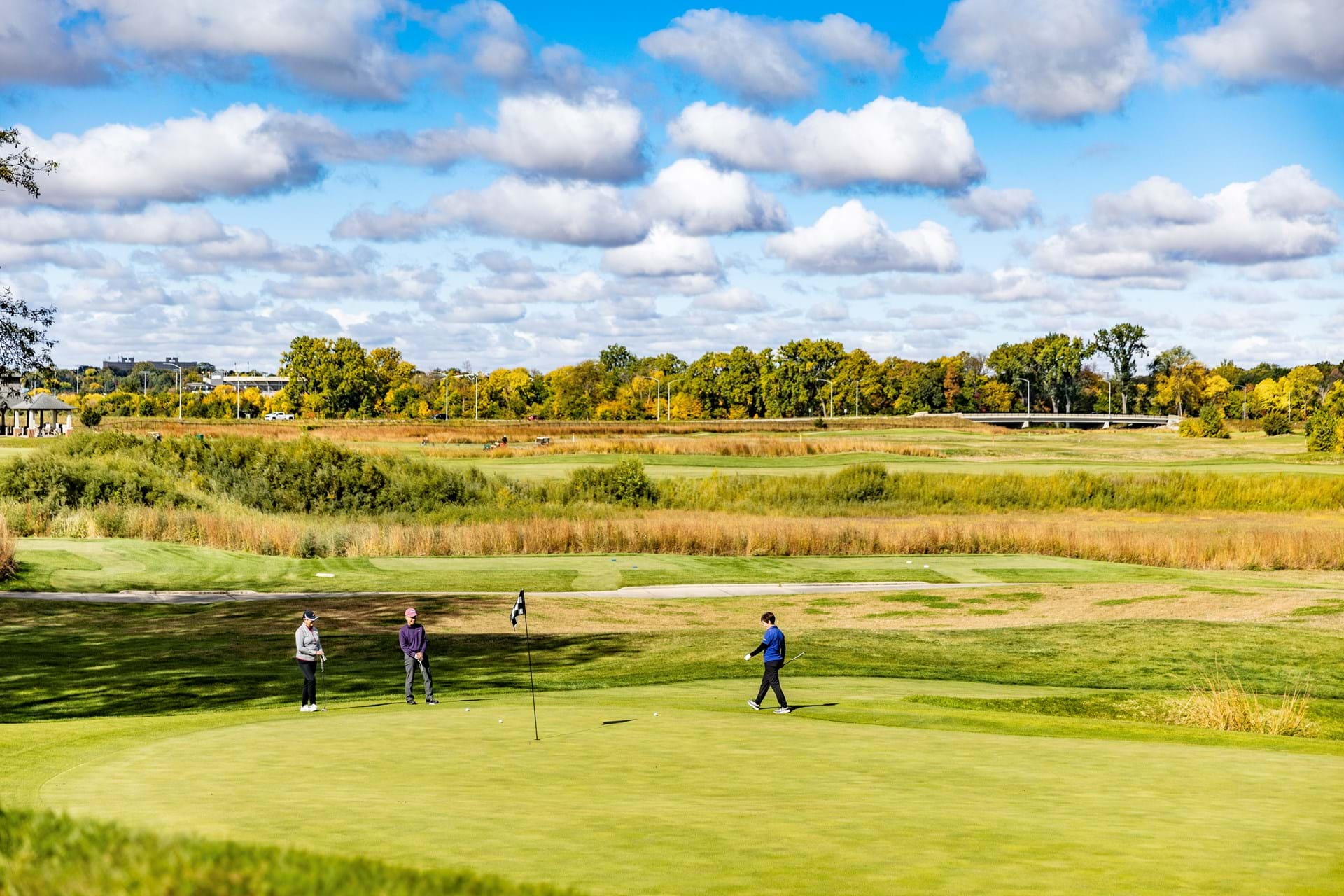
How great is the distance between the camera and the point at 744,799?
34.0 ft

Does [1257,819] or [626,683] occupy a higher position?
[1257,819]

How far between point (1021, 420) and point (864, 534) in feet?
468

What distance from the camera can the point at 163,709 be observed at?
778 inches

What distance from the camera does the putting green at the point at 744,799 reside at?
7.98 meters

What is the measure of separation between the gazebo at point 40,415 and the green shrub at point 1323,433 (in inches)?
4186

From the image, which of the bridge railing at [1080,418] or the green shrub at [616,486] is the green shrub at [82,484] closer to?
the green shrub at [616,486]

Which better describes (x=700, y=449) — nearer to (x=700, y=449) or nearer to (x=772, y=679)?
(x=700, y=449)

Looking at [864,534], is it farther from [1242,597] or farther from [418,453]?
[418,453]

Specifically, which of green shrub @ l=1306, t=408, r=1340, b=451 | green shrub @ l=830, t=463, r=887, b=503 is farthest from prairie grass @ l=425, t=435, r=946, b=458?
green shrub @ l=1306, t=408, r=1340, b=451

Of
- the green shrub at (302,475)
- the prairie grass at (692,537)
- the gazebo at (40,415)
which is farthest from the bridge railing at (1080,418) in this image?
the green shrub at (302,475)

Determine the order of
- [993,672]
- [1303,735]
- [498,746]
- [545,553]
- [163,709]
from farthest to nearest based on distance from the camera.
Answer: [545,553]
[993,672]
[163,709]
[1303,735]
[498,746]

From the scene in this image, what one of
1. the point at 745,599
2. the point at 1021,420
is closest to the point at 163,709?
the point at 745,599

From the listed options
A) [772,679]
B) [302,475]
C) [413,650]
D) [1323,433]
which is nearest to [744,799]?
[772,679]

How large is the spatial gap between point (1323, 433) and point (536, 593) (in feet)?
291
